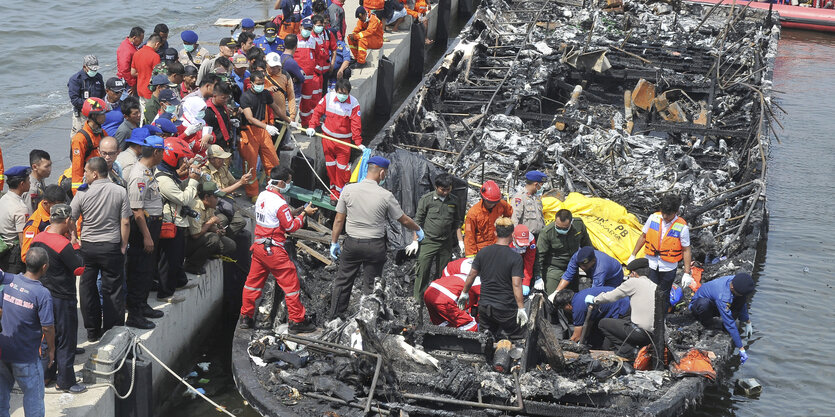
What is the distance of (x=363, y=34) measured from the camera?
16.9 meters

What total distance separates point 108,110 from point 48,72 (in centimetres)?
1349

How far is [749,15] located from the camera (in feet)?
75.6

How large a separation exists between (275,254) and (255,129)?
3.10 metres

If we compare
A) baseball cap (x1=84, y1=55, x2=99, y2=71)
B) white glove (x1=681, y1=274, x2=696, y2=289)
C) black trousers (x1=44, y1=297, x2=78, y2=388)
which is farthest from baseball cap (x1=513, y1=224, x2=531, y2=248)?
baseball cap (x1=84, y1=55, x2=99, y2=71)

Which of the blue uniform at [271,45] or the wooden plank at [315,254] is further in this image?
the blue uniform at [271,45]

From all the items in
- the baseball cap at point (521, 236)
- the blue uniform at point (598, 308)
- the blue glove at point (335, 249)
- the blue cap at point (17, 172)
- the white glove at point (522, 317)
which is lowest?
the blue uniform at point (598, 308)

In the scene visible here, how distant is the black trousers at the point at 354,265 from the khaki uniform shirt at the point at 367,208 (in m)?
0.08

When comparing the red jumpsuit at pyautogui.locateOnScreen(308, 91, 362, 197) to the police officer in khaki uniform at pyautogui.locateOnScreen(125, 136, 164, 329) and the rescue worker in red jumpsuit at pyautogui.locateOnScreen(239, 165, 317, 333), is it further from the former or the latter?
the police officer in khaki uniform at pyautogui.locateOnScreen(125, 136, 164, 329)

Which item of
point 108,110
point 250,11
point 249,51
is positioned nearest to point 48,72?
point 250,11

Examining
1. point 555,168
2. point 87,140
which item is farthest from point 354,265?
point 555,168

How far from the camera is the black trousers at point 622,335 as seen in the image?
834 cm

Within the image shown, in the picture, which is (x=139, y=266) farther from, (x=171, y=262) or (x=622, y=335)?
(x=622, y=335)

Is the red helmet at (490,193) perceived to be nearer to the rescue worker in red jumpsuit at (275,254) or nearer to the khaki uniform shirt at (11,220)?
the rescue worker in red jumpsuit at (275,254)

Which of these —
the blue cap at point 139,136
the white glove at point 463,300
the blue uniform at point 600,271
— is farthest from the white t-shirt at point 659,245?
the blue cap at point 139,136
